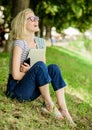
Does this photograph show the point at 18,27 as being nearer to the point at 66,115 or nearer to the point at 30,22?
the point at 30,22

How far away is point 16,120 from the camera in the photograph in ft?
22.4

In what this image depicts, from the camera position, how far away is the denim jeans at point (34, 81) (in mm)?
7359

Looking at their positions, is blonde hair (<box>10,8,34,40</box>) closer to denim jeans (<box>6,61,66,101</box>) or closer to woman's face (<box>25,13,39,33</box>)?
woman's face (<box>25,13,39,33</box>)

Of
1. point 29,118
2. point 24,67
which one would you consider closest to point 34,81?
point 24,67

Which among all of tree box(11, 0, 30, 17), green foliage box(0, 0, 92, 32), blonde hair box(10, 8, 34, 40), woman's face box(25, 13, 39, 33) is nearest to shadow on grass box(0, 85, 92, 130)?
blonde hair box(10, 8, 34, 40)

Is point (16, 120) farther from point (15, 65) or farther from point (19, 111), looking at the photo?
point (15, 65)

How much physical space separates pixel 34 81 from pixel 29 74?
0.44ft

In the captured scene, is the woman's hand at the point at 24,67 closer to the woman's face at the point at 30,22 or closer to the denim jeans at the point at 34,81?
the denim jeans at the point at 34,81

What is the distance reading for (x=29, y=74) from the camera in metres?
7.46

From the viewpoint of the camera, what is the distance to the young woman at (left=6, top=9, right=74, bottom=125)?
24.3 ft

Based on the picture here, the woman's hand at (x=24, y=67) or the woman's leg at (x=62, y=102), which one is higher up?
the woman's hand at (x=24, y=67)

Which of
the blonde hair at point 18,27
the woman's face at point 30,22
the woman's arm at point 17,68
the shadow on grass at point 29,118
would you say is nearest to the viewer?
the shadow on grass at point 29,118

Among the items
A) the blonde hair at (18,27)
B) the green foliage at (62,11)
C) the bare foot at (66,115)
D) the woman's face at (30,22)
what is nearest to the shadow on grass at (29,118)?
the bare foot at (66,115)

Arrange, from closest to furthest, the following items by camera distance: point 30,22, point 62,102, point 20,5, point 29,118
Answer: point 29,118, point 62,102, point 30,22, point 20,5
